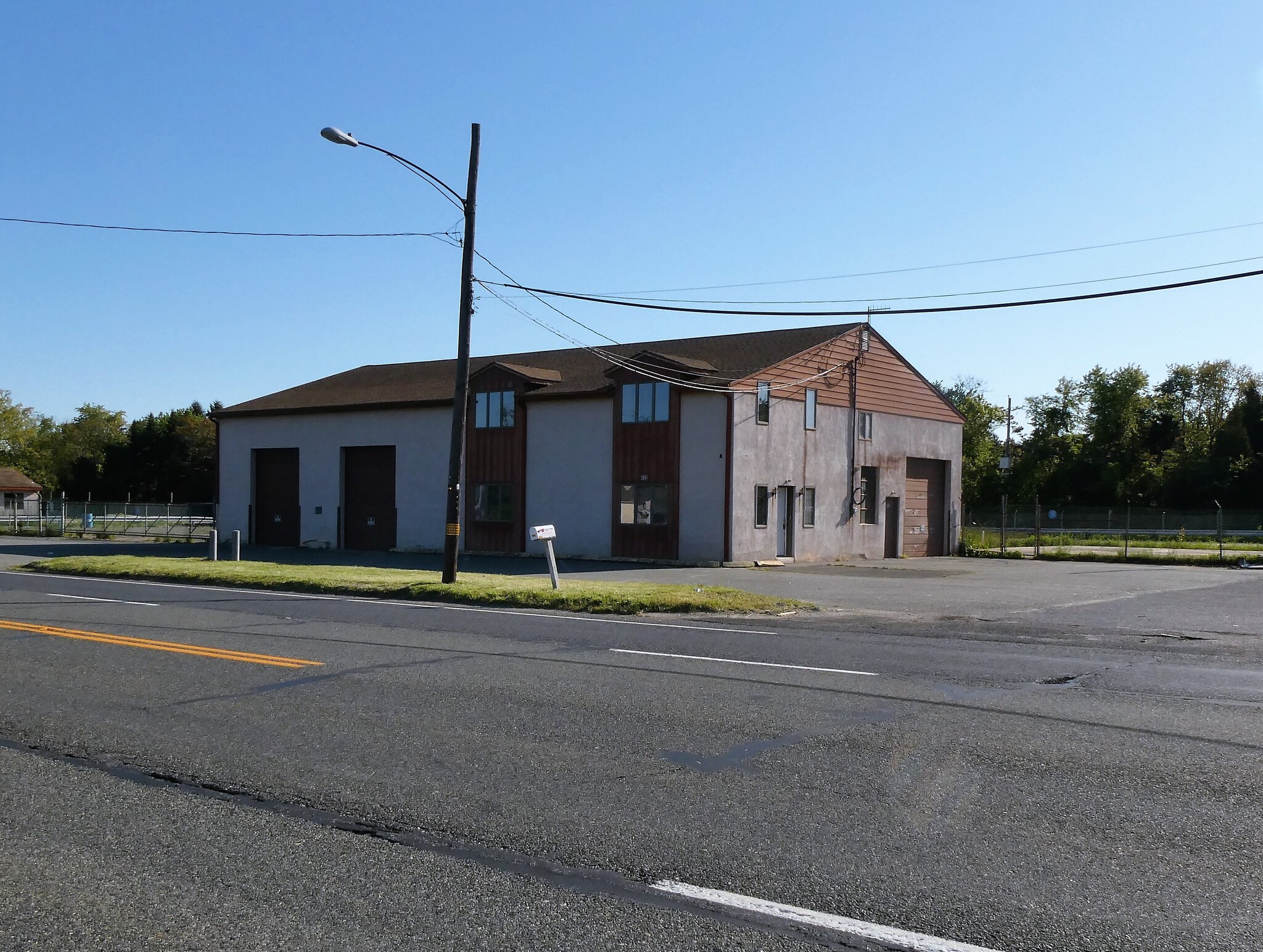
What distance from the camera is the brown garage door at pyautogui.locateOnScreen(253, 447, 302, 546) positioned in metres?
41.2

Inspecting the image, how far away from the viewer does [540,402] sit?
34.9m

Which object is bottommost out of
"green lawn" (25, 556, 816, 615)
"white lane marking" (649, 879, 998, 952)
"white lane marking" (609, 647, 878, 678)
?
"white lane marking" (649, 879, 998, 952)

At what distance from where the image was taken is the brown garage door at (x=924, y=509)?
4006 cm

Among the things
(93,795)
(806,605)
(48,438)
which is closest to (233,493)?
(806,605)

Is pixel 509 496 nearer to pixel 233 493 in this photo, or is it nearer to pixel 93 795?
pixel 233 493

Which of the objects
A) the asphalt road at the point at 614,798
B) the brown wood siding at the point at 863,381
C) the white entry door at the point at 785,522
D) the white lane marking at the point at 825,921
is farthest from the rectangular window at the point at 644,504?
the white lane marking at the point at 825,921

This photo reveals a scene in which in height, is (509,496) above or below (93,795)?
above

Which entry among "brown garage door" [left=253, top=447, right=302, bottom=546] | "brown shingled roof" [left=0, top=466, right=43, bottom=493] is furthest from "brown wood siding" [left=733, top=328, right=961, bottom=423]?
"brown shingled roof" [left=0, top=466, right=43, bottom=493]

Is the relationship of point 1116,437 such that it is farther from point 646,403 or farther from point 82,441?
point 82,441

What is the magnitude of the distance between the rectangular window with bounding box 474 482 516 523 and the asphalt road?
23.6 meters

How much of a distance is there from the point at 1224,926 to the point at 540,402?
31.4 meters

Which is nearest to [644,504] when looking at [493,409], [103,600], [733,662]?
[493,409]

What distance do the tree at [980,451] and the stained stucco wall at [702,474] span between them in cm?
5549

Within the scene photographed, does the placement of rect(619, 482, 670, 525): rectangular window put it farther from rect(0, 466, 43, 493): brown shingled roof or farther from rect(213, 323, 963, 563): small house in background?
rect(0, 466, 43, 493): brown shingled roof
